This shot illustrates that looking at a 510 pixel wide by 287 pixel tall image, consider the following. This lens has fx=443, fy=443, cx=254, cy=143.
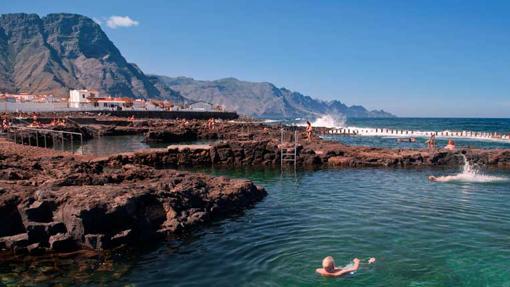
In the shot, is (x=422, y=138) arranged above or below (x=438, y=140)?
above

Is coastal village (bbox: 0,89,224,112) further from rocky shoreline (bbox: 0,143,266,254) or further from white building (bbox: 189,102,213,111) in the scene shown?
rocky shoreline (bbox: 0,143,266,254)

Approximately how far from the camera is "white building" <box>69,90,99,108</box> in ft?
326

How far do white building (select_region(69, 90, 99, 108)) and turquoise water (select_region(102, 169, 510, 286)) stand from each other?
87346 millimetres

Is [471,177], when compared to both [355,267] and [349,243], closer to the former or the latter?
[349,243]

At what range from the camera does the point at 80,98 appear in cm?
10612

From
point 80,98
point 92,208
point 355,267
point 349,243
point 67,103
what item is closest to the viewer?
point 355,267

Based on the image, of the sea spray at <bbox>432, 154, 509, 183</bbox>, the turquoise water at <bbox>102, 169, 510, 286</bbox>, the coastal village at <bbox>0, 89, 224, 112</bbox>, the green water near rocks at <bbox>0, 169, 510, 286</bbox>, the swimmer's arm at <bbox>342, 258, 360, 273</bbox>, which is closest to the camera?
the green water near rocks at <bbox>0, 169, 510, 286</bbox>

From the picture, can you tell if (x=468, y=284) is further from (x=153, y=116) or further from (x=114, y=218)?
(x=153, y=116)

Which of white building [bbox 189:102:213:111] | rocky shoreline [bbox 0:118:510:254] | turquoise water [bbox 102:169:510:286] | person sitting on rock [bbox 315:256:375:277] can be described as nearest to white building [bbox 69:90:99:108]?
white building [bbox 189:102:213:111]

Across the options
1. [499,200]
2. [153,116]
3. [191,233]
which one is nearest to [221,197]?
[191,233]

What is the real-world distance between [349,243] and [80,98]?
103 meters

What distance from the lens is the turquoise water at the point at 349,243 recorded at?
11.8 m

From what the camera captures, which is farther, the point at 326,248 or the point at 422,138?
the point at 422,138

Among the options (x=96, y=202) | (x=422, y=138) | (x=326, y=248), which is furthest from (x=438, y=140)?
(x=96, y=202)
